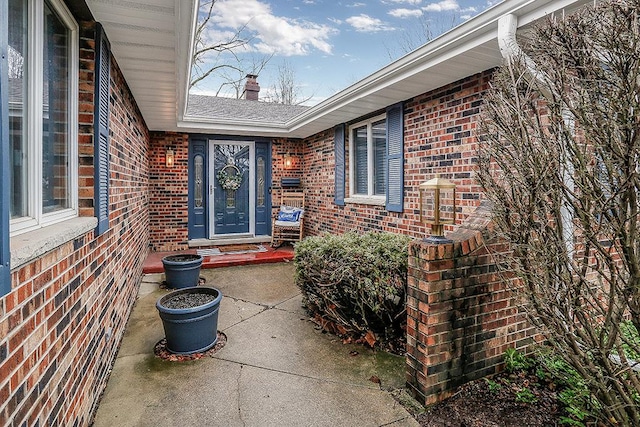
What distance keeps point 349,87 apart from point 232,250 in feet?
14.0

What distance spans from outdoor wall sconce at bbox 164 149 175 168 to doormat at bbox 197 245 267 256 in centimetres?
185

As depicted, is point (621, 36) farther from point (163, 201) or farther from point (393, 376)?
point (163, 201)

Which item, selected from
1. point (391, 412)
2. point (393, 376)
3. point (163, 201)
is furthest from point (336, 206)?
point (391, 412)

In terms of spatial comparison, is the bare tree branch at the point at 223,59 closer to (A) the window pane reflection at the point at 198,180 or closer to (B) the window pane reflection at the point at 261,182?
(A) the window pane reflection at the point at 198,180

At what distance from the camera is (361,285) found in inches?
122

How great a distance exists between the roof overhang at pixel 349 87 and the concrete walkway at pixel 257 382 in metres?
2.60

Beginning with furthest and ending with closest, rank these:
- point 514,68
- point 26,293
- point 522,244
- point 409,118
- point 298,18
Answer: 1. point 298,18
2. point 409,118
3. point 514,68
4. point 522,244
5. point 26,293

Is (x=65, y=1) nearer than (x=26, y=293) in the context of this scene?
No

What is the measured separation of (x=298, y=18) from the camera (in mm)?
9766

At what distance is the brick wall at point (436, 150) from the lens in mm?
3718

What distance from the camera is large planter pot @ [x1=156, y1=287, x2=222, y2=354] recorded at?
2.86 metres

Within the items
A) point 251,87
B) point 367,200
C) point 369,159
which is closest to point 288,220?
point 367,200

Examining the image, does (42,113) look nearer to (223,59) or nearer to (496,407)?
(496,407)

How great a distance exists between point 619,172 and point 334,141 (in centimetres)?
533
